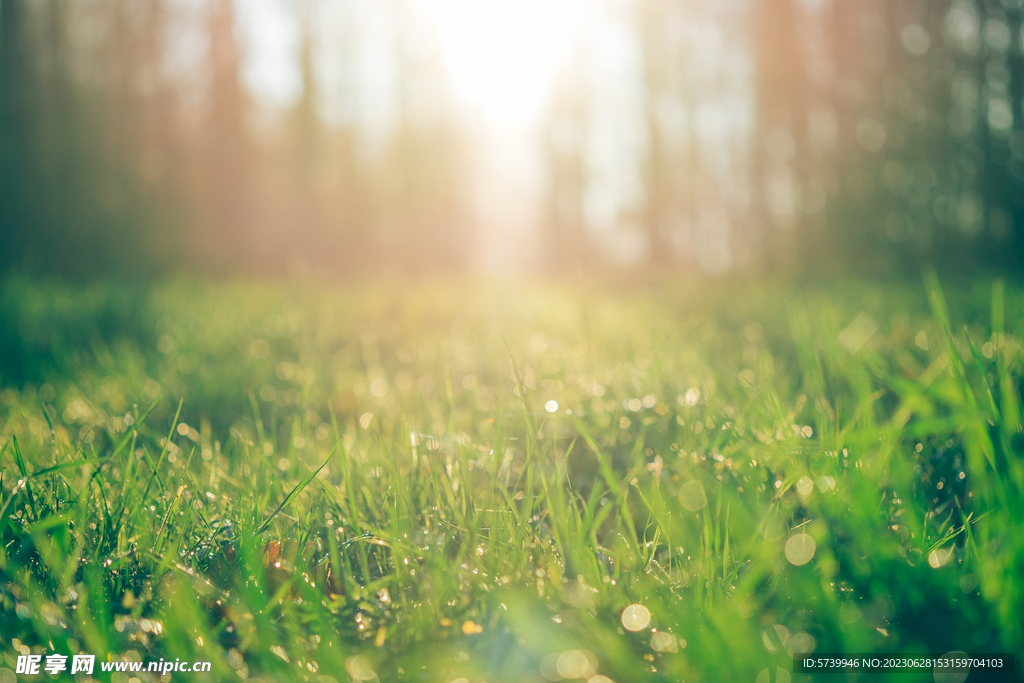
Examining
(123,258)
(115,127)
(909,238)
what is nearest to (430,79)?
(115,127)

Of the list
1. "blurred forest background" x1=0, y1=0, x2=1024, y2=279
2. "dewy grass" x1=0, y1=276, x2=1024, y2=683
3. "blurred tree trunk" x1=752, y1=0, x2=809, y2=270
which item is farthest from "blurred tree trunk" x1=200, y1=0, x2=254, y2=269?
"dewy grass" x1=0, y1=276, x2=1024, y2=683

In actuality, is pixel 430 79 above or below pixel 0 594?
above

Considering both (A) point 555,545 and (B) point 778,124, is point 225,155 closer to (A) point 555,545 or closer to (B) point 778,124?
(B) point 778,124

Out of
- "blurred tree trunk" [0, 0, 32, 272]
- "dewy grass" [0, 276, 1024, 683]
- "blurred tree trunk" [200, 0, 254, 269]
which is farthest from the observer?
"blurred tree trunk" [200, 0, 254, 269]

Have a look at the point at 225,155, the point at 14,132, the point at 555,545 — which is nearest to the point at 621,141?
the point at 225,155

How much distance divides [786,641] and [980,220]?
13.6 m

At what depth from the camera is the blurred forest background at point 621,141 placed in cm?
1089

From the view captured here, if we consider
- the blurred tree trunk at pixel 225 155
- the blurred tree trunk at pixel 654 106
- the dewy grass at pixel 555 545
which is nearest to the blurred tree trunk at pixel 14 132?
the blurred tree trunk at pixel 225 155

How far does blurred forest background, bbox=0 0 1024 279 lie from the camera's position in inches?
429

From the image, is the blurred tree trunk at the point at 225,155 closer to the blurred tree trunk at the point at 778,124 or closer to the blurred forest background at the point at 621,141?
the blurred forest background at the point at 621,141

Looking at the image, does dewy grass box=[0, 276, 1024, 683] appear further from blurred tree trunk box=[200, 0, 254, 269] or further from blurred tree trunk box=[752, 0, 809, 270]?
blurred tree trunk box=[200, 0, 254, 269]

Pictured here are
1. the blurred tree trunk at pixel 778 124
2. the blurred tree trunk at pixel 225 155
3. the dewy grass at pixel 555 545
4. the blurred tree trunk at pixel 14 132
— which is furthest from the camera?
the blurred tree trunk at pixel 225 155

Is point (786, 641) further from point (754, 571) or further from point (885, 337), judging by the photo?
point (885, 337)

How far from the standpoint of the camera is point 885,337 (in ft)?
9.54
